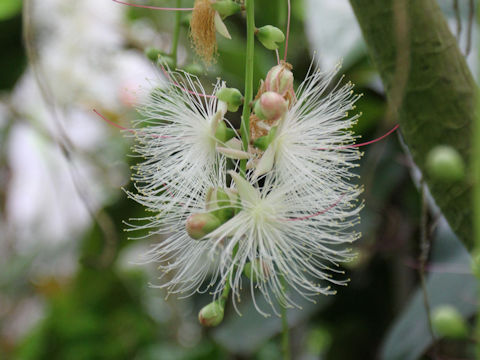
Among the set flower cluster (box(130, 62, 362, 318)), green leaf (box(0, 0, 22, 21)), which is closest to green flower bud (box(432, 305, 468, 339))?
flower cluster (box(130, 62, 362, 318))

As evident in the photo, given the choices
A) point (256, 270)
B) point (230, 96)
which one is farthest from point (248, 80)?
point (256, 270)

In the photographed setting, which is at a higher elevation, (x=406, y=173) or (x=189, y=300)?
(x=406, y=173)

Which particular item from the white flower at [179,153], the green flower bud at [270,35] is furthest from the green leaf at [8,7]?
the green flower bud at [270,35]

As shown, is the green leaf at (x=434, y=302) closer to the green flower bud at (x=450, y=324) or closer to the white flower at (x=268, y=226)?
the white flower at (x=268, y=226)

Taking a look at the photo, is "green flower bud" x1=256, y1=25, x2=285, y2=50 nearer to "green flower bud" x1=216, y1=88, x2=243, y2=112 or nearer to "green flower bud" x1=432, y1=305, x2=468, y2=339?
"green flower bud" x1=216, y1=88, x2=243, y2=112

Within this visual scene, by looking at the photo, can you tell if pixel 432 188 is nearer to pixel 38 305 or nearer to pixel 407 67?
pixel 407 67

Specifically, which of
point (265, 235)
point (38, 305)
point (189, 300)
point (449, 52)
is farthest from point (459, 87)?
point (38, 305)
